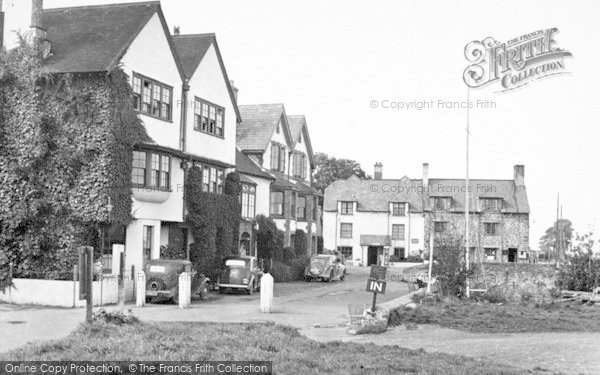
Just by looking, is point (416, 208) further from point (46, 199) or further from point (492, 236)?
point (46, 199)

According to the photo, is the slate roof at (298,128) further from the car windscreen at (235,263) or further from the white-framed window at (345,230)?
the white-framed window at (345,230)

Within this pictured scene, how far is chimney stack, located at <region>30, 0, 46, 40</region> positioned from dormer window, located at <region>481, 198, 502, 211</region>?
201 ft

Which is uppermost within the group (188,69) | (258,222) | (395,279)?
(188,69)

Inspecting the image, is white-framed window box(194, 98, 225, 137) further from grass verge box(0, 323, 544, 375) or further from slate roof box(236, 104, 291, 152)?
grass verge box(0, 323, 544, 375)

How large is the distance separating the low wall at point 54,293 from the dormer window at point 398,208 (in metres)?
59.9

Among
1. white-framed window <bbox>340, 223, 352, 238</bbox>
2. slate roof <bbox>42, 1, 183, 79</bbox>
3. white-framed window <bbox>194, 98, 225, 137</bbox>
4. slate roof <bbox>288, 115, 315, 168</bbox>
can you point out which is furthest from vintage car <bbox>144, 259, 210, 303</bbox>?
white-framed window <bbox>340, 223, 352, 238</bbox>

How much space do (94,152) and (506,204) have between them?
62262mm

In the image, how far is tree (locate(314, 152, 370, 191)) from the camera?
10756 centimetres

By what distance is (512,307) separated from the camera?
24.5 metres

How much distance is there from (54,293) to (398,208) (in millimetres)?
61999

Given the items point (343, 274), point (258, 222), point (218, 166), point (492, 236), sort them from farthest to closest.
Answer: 1. point (492, 236)
2. point (343, 274)
3. point (258, 222)
4. point (218, 166)

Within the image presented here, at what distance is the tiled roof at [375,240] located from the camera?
273ft

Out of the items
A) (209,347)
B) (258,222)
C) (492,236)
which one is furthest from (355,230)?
(209,347)

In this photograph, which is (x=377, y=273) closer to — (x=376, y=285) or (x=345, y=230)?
(x=376, y=285)
